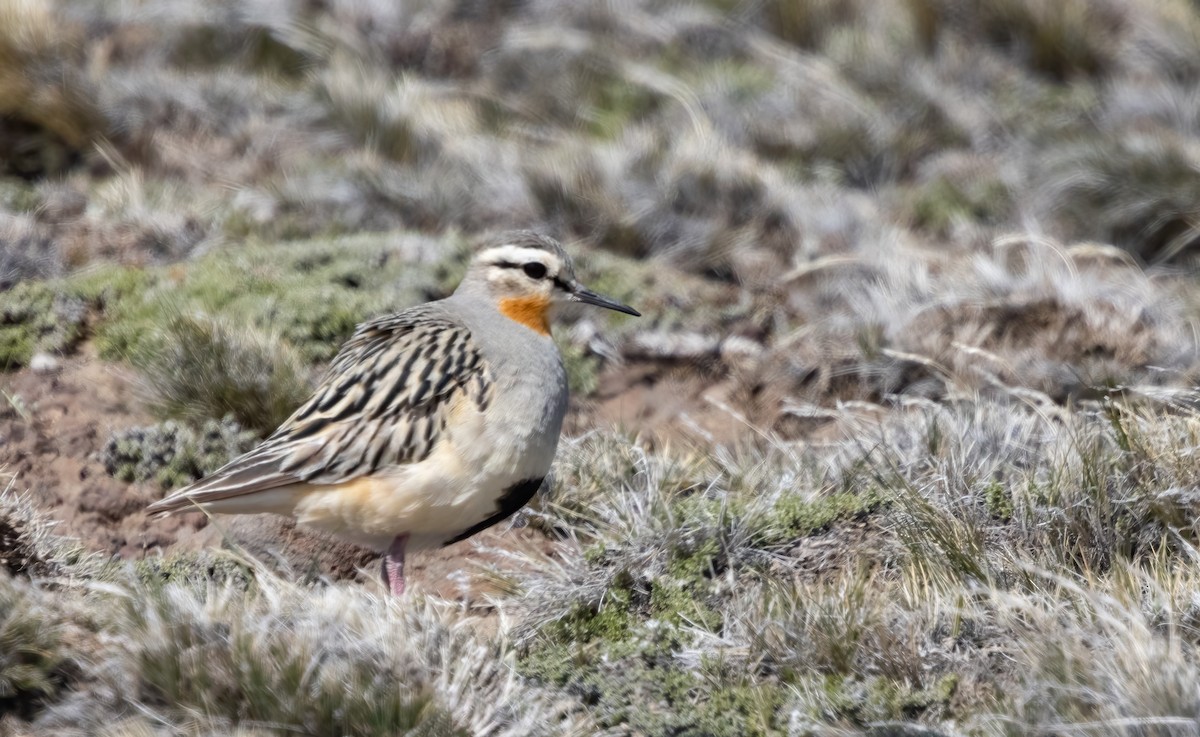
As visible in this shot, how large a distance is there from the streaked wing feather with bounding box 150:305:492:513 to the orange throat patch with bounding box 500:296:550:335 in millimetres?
277

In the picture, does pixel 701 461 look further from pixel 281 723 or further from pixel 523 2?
pixel 523 2

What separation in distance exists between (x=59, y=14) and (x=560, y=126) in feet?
12.5

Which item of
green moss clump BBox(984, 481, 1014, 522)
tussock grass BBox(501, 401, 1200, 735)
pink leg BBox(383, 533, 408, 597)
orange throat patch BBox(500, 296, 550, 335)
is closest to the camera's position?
tussock grass BBox(501, 401, 1200, 735)

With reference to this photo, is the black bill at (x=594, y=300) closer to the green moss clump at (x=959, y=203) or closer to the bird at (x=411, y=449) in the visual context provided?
the bird at (x=411, y=449)

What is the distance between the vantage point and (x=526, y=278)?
229 inches

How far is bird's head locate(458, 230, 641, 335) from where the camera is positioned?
581 cm

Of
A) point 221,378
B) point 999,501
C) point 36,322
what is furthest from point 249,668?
point 36,322

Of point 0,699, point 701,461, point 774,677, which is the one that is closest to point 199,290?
point 701,461

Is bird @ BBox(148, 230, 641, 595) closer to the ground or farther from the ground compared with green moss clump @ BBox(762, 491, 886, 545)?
farther from the ground

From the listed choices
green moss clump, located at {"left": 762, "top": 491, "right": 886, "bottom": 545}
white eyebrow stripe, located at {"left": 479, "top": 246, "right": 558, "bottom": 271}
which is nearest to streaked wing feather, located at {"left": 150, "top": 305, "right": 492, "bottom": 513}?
white eyebrow stripe, located at {"left": 479, "top": 246, "right": 558, "bottom": 271}

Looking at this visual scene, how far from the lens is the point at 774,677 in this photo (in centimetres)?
471

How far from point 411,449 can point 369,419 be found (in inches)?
9.0

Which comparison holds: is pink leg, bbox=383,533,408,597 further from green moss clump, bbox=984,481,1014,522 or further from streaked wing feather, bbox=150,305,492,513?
green moss clump, bbox=984,481,1014,522

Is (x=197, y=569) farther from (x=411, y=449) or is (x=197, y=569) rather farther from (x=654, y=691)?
(x=654, y=691)
